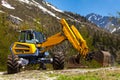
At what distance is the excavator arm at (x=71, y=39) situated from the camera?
3462 cm

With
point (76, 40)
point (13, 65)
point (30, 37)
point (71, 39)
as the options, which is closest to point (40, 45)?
point (30, 37)

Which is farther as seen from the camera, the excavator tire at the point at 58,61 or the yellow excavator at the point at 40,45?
the yellow excavator at the point at 40,45

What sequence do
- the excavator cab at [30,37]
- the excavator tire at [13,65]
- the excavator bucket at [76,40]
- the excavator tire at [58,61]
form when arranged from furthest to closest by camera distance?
the excavator cab at [30,37] → the excavator bucket at [76,40] → the excavator tire at [58,61] → the excavator tire at [13,65]

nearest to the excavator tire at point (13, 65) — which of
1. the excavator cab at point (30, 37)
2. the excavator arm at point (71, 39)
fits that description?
the excavator cab at point (30, 37)

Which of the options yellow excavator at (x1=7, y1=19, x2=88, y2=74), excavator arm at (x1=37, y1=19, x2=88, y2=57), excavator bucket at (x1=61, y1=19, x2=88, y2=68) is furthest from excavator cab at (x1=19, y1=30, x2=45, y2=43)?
excavator bucket at (x1=61, y1=19, x2=88, y2=68)

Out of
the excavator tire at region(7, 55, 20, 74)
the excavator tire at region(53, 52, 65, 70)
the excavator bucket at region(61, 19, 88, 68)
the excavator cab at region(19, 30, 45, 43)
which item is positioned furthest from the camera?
the excavator cab at region(19, 30, 45, 43)

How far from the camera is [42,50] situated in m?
36.1

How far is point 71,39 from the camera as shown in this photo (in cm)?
3506

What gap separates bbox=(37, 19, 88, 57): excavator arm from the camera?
114ft

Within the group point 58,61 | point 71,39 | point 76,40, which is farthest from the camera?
point 71,39

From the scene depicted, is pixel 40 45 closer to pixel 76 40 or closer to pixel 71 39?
pixel 71 39

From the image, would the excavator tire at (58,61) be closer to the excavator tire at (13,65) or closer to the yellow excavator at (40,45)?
the yellow excavator at (40,45)

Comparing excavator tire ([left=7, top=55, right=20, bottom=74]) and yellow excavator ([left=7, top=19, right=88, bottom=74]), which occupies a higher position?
yellow excavator ([left=7, top=19, right=88, bottom=74])

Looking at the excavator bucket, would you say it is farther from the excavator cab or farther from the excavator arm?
the excavator cab
